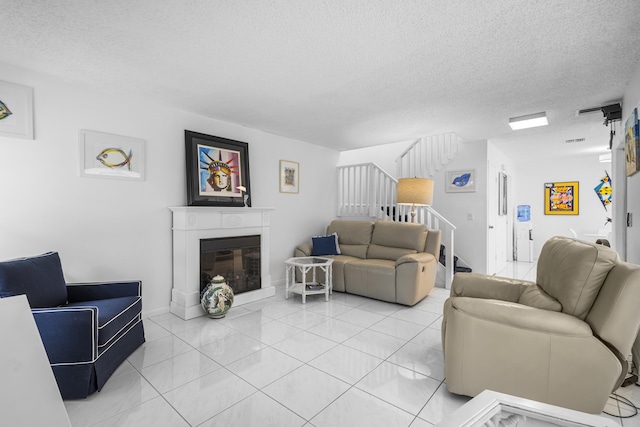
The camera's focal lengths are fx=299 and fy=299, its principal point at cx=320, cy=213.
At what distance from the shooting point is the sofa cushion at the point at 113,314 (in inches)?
82.4

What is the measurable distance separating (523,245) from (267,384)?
298 inches

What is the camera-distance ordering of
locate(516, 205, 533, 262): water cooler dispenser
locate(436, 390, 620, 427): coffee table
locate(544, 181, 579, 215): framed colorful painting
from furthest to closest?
locate(516, 205, 533, 262): water cooler dispenser → locate(544, 181, 579, 215): framed colorful painting → locate(436, 390, 620, 427): coffee table

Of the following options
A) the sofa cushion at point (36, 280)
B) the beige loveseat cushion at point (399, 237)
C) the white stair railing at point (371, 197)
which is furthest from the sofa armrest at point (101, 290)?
the white stair railing at point (371, 197)

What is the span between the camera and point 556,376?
1.68 meters

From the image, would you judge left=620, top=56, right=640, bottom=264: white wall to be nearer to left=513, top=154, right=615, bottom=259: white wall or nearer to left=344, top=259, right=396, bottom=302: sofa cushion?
left=344, top=259, right=396, bottom=302: sofa cushion

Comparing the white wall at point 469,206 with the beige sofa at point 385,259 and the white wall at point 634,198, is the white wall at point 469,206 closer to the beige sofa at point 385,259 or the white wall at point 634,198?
the beige sofa at point 385,259

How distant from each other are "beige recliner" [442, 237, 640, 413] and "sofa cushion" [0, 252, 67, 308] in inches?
113

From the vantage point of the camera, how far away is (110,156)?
310 centimetres

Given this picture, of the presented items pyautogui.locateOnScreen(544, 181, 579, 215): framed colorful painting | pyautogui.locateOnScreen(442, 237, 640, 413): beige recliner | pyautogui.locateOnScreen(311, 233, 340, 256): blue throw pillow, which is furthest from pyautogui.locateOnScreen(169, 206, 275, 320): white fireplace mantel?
pyautogui.locateOnScreen(544, 181, 579, 215): framed colorful painting


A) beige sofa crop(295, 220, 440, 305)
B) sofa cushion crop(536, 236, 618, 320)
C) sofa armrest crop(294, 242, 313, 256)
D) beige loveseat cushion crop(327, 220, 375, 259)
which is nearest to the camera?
sofa cushion crop(536, 236, 618, 320)

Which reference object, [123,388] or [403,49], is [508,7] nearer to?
[403,49]

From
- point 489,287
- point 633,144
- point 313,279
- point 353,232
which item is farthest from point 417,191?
point 633,144

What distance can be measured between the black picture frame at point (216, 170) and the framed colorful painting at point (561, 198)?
7.23m

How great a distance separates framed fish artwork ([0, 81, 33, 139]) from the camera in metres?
2.51
